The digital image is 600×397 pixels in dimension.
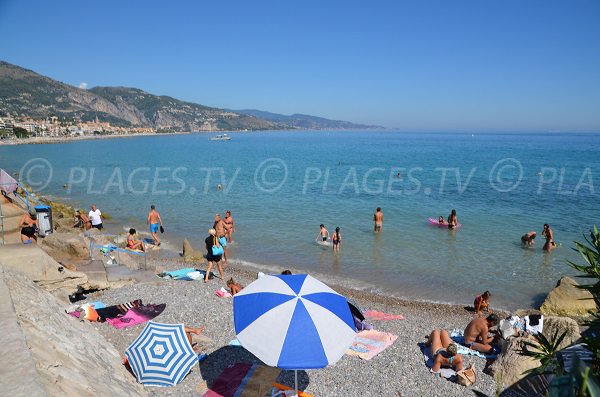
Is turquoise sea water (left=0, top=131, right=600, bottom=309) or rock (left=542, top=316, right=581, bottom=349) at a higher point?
rock (left=542, top=316, right=581, bottom=349)

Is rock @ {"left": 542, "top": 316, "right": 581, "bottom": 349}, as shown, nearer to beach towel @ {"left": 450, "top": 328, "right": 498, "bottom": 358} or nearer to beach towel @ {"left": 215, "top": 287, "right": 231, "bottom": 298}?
beach towel @ {"left": 450, "top": 328, "right": 498, "bottom": 358}

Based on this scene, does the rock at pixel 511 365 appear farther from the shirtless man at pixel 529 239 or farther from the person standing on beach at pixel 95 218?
the person standing on beach at pixel 95 218

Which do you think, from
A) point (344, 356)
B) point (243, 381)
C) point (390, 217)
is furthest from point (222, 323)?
point (390, 217)

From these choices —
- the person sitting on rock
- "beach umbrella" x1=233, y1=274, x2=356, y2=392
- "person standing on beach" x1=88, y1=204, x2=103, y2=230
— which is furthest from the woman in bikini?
"person standing on beach" x1=88, y1=204, x2=103, y2=230

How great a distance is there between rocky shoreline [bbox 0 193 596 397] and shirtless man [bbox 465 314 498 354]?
1.22ft

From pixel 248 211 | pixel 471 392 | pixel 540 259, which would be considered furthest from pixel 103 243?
pixel 540 259

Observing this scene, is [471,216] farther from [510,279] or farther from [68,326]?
[68,326]

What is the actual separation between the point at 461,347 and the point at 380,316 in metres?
2.08

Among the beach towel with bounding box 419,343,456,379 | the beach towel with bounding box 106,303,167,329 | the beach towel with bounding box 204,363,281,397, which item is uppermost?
the beach towel with bounding box 204,363,281,397

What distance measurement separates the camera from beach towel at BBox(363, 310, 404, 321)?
9484mm

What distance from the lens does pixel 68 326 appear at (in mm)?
5441

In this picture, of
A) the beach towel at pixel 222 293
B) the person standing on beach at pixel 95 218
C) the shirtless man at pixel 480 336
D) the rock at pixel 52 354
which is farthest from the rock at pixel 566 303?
the person standing on beach at pixel 95 218

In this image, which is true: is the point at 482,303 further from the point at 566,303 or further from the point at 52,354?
the point at 52,354

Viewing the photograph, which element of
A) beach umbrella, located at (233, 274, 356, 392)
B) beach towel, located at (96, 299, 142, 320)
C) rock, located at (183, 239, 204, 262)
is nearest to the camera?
beach umbrella, located at (233, 274, 356, 392)
